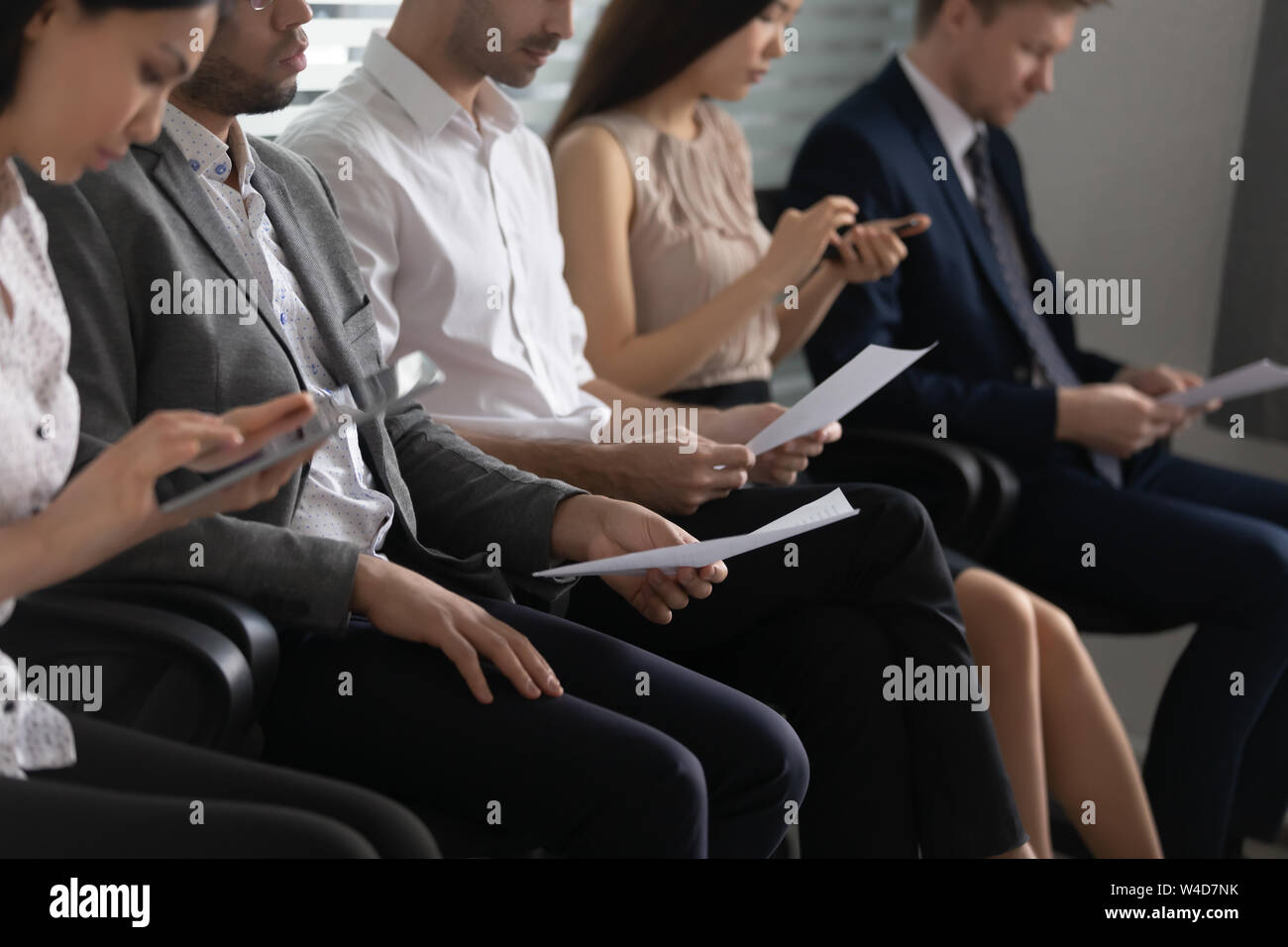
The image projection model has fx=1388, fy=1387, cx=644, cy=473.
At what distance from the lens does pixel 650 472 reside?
1.74 m

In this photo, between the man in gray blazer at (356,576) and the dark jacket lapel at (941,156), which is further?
the dark jacket lapel at (941,156)

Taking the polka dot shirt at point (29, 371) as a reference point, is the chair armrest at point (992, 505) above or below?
below

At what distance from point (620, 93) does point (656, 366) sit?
0.49 meters

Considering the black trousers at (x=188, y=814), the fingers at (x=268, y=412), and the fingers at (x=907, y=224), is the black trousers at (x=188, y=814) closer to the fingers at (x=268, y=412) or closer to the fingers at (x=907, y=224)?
the fingers at (x=268, y=412)

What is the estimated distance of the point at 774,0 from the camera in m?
2.30

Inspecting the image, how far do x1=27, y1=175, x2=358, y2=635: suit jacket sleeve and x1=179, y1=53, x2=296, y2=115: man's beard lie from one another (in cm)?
19

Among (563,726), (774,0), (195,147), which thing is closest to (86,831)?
(563,726)

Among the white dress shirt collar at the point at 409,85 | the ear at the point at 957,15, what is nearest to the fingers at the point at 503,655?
the white dress shirt collar at the point at 409,85

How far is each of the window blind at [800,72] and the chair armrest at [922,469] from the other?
836 mm

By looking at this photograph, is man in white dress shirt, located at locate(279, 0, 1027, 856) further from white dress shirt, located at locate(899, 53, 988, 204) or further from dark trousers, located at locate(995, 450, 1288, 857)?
white dress shirt, located at locate(899, 53, 988, 204)

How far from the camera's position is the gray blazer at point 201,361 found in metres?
1.29

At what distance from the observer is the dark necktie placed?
2.52 metres
